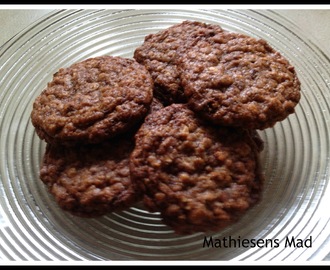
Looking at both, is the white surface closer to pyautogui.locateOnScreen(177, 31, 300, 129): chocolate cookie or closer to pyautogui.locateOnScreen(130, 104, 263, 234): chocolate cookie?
pyautogui.locateOnScreen(177, 31, 300, 129): chocolate cookie

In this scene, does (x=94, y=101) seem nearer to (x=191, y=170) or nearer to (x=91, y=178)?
(x=91, y=178)

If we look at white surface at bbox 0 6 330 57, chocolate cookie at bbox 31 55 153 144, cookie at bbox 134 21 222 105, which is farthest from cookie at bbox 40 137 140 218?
white surface at bbox 0 6 330 57

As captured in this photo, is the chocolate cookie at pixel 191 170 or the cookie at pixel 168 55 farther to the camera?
the cookie at pixel 168 55

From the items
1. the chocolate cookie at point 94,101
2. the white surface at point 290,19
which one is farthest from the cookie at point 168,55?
the white surface at point 290,19

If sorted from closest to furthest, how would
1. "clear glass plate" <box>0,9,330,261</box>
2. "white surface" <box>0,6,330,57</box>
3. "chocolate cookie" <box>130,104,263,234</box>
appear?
"chocolate cookie" <box>130,104,263,234</box>
"clear glass plate" <box>0,9,330,261</box>
"white surface" <box>0,6,330,57</box>

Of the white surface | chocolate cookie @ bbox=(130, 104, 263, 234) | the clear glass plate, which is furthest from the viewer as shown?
the white surface

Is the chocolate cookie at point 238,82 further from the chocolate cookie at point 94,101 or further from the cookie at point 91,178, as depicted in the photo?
the cookie at point 91,178

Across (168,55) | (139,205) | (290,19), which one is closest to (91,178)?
(139,205)

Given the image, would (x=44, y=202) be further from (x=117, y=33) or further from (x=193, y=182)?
(x=117, y=33)
